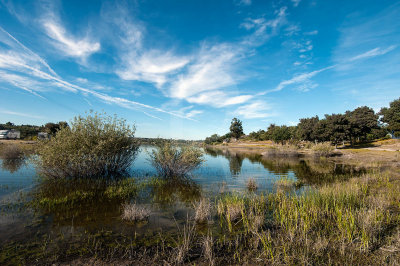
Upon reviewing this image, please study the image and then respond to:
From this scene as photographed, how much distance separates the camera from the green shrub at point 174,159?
2001cm

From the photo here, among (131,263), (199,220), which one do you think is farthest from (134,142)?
(131,263)

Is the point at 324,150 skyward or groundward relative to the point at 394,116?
groundward

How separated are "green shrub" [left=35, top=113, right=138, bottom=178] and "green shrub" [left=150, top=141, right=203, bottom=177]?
366 cm

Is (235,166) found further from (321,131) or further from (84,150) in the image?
(321,131)

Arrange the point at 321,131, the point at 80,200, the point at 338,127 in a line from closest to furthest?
the point at 80,200, the point at 338,127, the point at 321,131

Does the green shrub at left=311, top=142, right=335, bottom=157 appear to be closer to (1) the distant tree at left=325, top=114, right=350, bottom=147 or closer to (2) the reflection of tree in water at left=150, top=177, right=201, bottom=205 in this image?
(1) the distant tree at left=325, top=114, right=350, bottom=147

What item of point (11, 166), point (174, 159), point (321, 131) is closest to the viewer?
point (174, 159)

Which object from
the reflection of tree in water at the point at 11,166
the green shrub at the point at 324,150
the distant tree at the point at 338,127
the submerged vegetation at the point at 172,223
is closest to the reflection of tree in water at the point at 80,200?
the submerged vegetation at the point at 172,223

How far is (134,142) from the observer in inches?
805

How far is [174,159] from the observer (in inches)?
809

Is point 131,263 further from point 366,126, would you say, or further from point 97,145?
point 366,126

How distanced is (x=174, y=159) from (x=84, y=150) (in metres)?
8.85

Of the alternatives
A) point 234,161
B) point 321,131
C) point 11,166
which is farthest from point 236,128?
point 11,166

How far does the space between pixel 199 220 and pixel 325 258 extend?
532 cm
